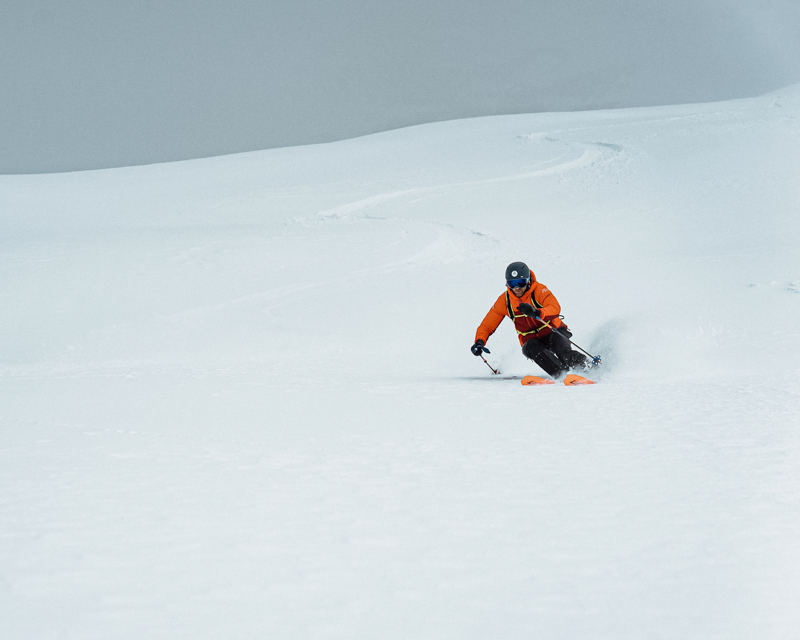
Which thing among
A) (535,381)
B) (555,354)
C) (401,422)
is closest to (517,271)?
(555,354)

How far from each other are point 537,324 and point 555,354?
0.25 m

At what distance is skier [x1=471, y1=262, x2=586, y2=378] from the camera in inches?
195

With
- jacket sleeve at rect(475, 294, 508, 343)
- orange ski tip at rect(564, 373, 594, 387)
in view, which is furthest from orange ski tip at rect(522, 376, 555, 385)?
jacket sleeve at rect(475, 294, 508, 343)

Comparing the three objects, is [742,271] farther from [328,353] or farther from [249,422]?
[249,422]

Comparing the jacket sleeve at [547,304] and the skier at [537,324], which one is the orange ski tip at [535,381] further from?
the jacket sleeve at [547,304]

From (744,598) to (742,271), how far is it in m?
6.31

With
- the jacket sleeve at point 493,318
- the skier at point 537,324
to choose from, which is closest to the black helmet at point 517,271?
the skier at point 537,324

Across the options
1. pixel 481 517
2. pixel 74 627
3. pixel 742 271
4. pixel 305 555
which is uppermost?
pixel 74 627

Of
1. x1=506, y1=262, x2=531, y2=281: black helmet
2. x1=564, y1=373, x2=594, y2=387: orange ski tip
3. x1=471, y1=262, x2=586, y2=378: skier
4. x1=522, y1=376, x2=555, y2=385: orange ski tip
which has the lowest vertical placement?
x1=564, y1=373, x2=594, y2=387: orange ski tip

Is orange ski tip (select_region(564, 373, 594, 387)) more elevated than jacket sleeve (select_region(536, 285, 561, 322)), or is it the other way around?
jacket sleeve (select_region(536, 285, 561, 322))

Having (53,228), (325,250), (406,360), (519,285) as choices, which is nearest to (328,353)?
(406,360)

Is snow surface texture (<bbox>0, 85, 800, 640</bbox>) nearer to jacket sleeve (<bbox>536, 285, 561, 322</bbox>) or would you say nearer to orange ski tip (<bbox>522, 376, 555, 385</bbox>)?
orange ski tip (<bbox>522, 376, 555, 385</bbox>)

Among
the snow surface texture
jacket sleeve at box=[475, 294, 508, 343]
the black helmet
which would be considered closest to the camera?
the snow surface texture

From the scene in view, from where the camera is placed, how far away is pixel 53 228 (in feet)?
32.9
